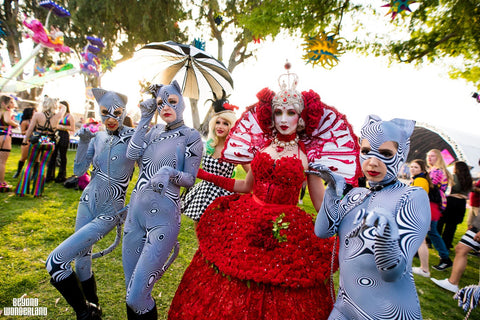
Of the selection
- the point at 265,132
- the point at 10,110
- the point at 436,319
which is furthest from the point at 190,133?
the point at 10,110

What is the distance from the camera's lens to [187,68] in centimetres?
352

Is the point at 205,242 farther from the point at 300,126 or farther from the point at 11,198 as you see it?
Answer: the point at 11,198

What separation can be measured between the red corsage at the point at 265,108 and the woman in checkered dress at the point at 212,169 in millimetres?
829

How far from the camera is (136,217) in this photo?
2389 millimetres

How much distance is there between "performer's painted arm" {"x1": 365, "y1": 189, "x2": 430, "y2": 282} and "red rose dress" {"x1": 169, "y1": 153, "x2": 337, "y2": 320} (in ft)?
2.12

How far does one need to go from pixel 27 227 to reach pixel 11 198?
210cm

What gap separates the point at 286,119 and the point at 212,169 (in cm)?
191

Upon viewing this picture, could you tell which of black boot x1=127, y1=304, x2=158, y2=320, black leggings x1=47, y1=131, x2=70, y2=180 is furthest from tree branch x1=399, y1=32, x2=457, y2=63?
black leggings x1=47, y1=131, x2=70, y2=180

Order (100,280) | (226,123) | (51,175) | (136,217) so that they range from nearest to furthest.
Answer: (136,217) < (100,280) < (226,123) < (51,175)

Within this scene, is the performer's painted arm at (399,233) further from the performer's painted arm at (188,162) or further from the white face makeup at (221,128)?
the white face makeup at (221,128)

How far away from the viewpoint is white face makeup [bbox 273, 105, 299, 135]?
2.59 m

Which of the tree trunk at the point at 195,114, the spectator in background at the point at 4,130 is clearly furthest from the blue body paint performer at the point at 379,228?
the tree trunk at the point at 195,114

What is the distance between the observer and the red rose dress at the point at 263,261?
6.30 ft

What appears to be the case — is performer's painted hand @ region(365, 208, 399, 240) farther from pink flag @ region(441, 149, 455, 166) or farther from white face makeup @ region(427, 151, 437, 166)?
pink flag @ region(441, 149, 455, 166)
